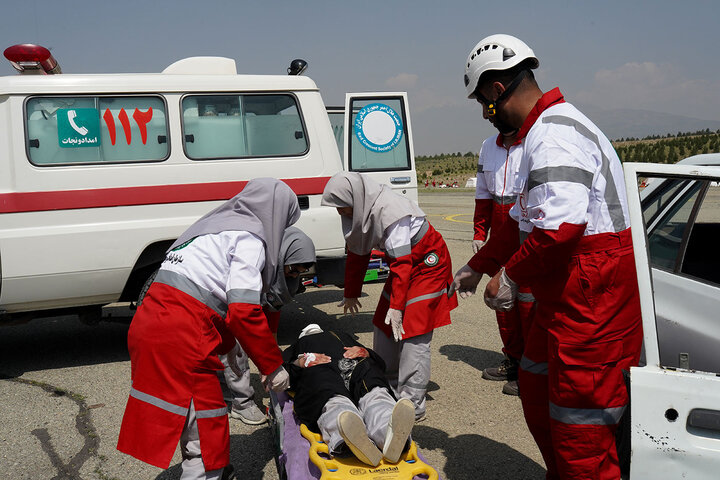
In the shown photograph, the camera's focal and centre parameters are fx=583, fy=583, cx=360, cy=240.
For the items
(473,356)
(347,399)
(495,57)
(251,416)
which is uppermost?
(495,57)

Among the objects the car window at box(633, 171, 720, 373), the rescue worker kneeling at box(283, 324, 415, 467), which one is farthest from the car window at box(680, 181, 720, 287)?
the rescue worker kneeling at box(283, 324, 415, 467)

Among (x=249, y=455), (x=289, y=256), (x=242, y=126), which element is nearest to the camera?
(x=289, y=256)

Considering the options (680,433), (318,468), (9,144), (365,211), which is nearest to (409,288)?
(365,211)

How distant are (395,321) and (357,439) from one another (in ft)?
4.09

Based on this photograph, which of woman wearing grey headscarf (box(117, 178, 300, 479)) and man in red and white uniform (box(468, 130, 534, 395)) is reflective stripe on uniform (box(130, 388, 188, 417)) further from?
man in red and white uniform (box(468, 130, 534, 395))

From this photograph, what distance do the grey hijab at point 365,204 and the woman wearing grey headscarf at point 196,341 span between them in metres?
1.22

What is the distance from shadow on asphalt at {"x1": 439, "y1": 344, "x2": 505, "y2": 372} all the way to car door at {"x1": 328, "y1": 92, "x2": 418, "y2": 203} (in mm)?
1844

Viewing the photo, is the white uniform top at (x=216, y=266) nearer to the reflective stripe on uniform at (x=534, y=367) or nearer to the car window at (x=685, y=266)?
the reflective stripe on uniform at (x=534, y=367)

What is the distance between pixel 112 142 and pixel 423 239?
2.92 m

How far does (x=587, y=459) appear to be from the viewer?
237cm

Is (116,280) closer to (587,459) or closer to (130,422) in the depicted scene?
(130,422)

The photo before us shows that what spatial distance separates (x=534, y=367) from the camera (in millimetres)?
2723

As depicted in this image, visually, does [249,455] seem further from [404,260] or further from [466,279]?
[466,279]

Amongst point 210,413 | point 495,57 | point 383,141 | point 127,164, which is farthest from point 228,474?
point 383,141
